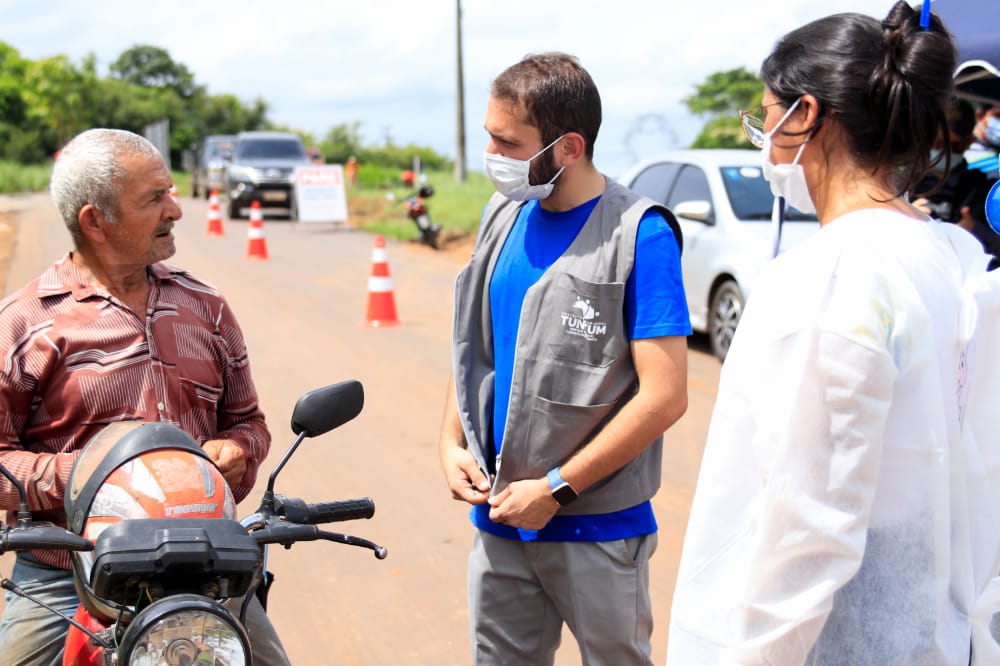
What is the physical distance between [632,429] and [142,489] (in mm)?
1176

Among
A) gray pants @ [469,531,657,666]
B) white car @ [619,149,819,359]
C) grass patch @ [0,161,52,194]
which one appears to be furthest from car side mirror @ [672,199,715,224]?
grass patch @ [0,161,52,194]

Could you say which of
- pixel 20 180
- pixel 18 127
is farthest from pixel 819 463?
pixel 18 127

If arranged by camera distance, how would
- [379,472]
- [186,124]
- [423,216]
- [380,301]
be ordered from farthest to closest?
[186,124] → [423,216] → [380,301] → [379,472]

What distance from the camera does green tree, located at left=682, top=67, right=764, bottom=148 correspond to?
3042 cm

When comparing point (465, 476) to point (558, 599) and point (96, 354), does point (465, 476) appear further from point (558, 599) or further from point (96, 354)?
point (96, 354)

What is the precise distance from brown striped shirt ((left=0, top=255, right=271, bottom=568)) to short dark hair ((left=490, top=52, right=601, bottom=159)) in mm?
1035

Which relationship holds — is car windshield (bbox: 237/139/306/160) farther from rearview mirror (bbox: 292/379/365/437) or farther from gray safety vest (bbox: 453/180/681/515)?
rearview mirror (bbox: 292/379/365/437)

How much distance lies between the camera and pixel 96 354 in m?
2.58

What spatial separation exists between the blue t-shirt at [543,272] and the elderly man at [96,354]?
0.72 m

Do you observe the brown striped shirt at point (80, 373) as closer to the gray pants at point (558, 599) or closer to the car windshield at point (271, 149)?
the gray pants at point (558, 599)

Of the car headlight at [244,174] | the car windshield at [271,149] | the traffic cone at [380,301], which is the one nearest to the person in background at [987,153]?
the traffic cone at [380,301]

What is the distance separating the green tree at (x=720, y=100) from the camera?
99.8 feet

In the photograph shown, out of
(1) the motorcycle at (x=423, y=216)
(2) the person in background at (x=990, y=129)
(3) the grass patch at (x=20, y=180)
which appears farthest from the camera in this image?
(3) the grass patch at (x=20, y=180)

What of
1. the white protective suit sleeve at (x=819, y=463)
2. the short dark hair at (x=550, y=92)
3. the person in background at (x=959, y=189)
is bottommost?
the person in background at (x=959, y=189)
